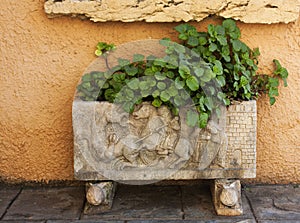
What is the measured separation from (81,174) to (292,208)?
1.27 m

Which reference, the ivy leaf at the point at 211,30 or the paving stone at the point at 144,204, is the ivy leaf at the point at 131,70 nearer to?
the ivy leaf at the point at 211,30

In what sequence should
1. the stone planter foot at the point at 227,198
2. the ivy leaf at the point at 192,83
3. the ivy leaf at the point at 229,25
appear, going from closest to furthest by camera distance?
the ivy leaf at the point at 192,83, the stone planter foot at the point at 227,198, the ivy leaf at the point at 229,25

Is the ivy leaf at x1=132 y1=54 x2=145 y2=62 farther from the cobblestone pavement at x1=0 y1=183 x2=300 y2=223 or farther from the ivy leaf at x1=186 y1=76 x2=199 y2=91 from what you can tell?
the cobblestone pavement at x1=0 y1=183 x2=300 y2=223

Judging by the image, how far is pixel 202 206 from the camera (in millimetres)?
3094

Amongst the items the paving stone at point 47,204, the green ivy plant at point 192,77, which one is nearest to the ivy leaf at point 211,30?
the green ivy plant at point 192,77

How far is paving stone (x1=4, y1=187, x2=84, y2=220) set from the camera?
301 cm

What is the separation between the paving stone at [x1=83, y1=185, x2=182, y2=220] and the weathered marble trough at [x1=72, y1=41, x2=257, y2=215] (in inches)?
4.0

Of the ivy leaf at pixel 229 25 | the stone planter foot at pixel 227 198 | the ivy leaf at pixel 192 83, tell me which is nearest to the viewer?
the ivy leaf at pixel 192 83

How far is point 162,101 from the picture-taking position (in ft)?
9.58

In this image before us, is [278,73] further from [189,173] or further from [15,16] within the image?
[15,16]

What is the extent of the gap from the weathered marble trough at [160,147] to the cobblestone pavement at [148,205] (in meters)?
0.12

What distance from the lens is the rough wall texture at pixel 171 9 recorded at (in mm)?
3062

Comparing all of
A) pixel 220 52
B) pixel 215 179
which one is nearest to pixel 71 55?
pixel 220 52

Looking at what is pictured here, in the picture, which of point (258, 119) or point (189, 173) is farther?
point (258, 119)
